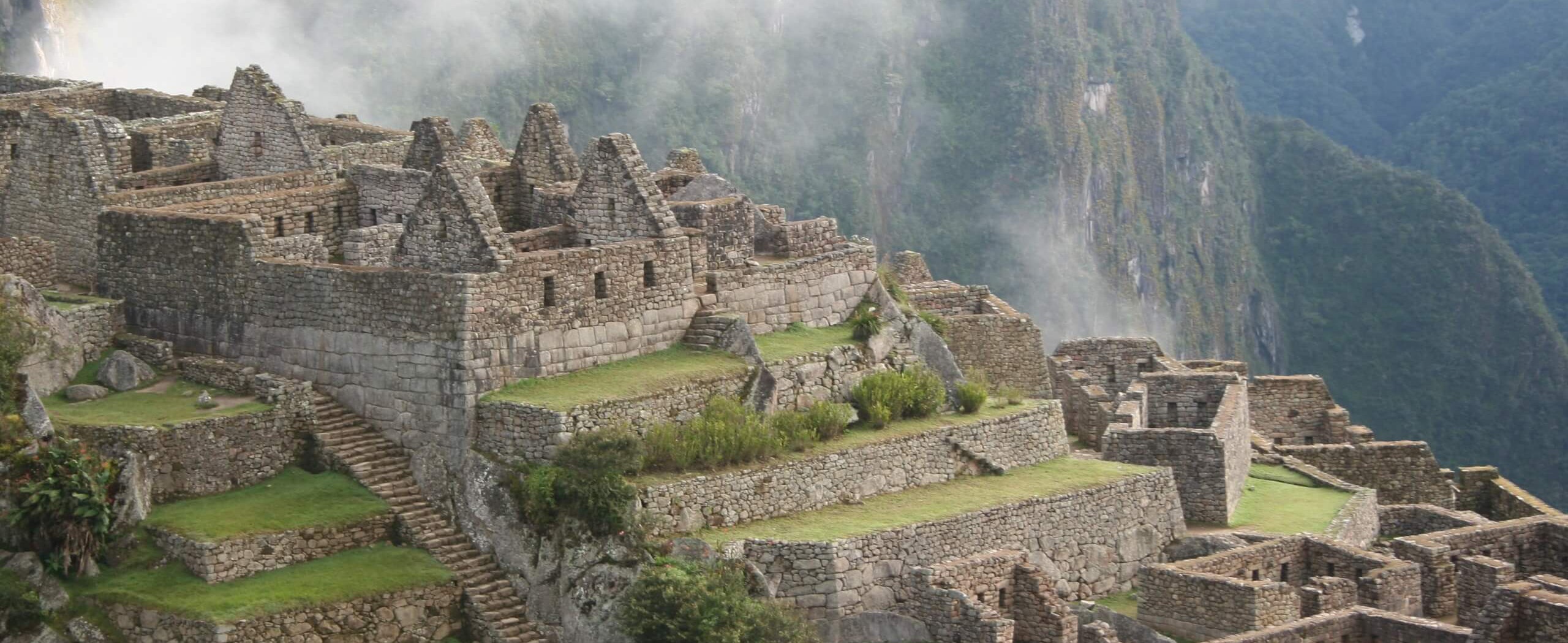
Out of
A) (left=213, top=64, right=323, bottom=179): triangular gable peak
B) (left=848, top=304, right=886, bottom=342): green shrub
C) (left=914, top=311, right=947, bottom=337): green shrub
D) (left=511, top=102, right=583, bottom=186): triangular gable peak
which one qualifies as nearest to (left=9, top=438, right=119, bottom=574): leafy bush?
(left=511, top=102, right=583, bottom=186): triangular gable peak

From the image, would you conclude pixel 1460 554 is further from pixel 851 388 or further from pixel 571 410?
pixel 571 410

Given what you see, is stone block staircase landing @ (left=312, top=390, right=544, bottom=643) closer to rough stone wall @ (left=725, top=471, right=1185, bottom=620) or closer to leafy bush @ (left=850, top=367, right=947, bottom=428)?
rough stone wall @ (left=725, top=471, right=1185, bottom=620)

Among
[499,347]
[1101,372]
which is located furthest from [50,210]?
[1101,372]

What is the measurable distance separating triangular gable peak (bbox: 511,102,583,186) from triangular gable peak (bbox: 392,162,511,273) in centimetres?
479

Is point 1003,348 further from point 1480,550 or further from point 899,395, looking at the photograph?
point 1480,550

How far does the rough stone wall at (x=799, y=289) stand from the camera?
3762cm

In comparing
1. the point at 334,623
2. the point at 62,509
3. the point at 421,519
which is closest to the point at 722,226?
the point at 421,519

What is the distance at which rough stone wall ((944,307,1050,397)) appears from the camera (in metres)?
45.6

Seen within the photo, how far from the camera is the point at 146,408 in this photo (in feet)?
111

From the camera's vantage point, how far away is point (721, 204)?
127 feet

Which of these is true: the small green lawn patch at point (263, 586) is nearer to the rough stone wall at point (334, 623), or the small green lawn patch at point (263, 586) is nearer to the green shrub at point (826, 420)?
the rough stone wall at point (334, 623)

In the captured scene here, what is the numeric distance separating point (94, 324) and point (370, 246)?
151 inches

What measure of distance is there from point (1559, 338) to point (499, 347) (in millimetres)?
150462

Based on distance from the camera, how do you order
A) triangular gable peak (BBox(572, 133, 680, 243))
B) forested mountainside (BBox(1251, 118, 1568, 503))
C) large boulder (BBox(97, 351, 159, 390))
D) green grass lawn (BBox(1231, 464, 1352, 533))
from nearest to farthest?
large boulder (BBox(97, 351, 159, 390)), triangular gable peak (BBox(572, 133, 680, 243)), green grass lawn (BBox(1231, 464, 1352, 533)), forested mountainside (BBox(1251, 118, 1568, 503))
